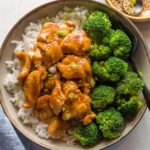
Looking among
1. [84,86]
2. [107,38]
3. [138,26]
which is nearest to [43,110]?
[84,86]

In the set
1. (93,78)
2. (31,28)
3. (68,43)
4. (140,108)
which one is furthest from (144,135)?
(31,28)

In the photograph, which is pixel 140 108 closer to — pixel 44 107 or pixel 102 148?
pixel 102 148

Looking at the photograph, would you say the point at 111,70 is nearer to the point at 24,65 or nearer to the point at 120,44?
the point at 120,44

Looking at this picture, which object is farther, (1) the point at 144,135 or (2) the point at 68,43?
(1) the point at 144,135

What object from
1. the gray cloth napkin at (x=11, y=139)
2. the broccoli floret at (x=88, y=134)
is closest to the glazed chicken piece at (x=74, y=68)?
the broccoli floret at (x=88, y=134)

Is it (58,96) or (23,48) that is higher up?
(23,48)

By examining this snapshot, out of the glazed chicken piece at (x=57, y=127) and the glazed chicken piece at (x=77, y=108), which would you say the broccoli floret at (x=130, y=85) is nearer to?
the glazed chicken piece at (x=77, y=108)
